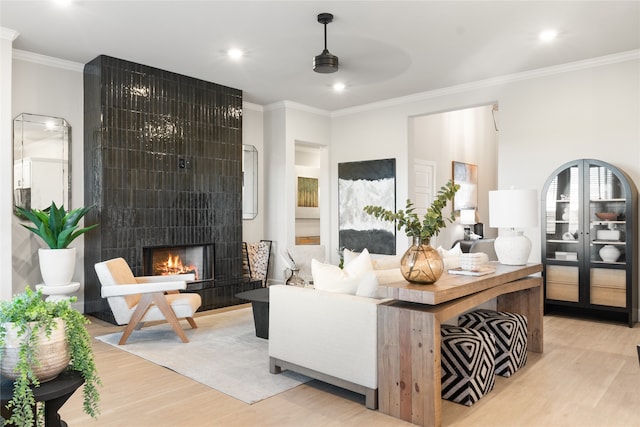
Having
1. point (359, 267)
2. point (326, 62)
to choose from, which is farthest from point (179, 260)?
point (359, 267)

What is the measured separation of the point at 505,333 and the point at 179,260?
13.4ft

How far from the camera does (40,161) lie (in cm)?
493

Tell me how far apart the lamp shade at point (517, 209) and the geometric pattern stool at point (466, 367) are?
1070mm

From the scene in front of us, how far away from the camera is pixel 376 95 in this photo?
6625mm

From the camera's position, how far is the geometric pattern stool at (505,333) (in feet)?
10.7

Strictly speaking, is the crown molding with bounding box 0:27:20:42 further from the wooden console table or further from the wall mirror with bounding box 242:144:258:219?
the wooden console table

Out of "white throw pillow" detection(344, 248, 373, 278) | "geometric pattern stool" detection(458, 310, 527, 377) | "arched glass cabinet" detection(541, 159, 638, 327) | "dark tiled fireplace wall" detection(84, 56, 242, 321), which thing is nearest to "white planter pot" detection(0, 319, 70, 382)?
"white throw pillow" detection(344, 248, 373, 278)

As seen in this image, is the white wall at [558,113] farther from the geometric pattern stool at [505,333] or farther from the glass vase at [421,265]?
the glass vase at [421,265]

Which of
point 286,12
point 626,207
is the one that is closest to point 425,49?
point 286,12

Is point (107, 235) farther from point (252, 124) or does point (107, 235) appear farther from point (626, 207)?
point (626, 207)

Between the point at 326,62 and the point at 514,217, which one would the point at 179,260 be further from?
the point at 514,217

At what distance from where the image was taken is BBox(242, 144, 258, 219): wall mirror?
7000mm

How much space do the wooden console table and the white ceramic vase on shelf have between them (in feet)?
8.92

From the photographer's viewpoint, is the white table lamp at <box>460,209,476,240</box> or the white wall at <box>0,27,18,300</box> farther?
the white table lamp at <box>460,209,476,240</box>
